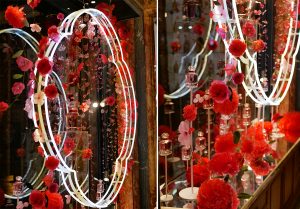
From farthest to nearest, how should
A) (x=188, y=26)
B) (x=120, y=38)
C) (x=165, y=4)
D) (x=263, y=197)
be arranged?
(x=263, y=197) → (x=188, y=26) → (x=120, y=38) → (x=165, y=4)

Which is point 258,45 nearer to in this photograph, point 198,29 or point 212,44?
point 212,44

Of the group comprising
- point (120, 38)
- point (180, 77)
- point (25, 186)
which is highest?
point (120, 38)

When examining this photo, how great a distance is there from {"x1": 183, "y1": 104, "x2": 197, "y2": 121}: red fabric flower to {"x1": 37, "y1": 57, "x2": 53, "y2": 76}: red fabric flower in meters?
0.74

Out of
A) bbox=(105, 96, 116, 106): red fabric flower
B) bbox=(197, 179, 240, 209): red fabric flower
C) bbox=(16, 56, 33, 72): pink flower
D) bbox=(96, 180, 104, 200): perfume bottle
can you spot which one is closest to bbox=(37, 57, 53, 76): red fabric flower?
bbox=(16, 56, 33, 72): pink flower

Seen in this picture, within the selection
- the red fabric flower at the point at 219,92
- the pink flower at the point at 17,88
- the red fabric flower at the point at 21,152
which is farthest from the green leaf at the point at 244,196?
the pink flower at the point at 17,88

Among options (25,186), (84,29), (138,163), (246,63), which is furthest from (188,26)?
(25,186)

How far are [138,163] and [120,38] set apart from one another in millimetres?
727

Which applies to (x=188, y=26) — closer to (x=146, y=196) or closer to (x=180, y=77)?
(x=180, y=77)

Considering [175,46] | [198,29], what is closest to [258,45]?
[198,29]

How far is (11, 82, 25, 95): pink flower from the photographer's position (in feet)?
5.69

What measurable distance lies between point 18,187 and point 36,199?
0.10 meters

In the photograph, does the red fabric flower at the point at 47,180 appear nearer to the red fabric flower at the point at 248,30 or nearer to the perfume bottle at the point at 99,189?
the perfume bottle at the point at 99,189

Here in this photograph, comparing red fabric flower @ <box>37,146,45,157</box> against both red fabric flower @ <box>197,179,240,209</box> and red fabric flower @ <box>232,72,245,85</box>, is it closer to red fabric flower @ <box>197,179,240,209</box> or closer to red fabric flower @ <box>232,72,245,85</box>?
red fabric flower @ <box>197,179,240,209</box>

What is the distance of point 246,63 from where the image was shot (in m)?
2.60
